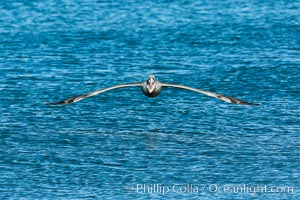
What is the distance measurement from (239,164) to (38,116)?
333 inches

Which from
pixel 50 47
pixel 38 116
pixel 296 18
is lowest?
pixel 38 116

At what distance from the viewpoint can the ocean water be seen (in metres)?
37.5

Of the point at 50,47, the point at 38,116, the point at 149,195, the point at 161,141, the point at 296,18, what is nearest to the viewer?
the point at 149,195

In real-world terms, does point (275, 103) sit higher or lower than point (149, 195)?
higher

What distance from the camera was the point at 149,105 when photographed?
4622 centimetres

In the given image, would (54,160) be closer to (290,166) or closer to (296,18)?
(290,166)

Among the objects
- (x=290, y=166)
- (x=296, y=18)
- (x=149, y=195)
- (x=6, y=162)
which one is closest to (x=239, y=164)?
(x=290, y=166)

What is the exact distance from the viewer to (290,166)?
38.8 m

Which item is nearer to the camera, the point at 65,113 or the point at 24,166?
the point at 24,166

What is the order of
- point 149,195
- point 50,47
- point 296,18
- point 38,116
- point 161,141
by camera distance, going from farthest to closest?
1. point 296,18
2. point 50,47
3. point 38,116
4. point 161,141
5. point 149,195

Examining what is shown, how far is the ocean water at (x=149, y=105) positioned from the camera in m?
37.5

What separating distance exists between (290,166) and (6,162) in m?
8.27

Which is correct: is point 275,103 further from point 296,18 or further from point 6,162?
point 296,18

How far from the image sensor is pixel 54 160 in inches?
1558
